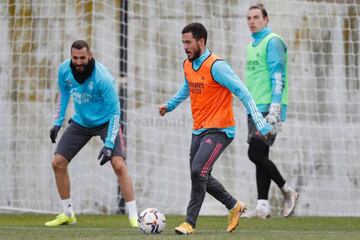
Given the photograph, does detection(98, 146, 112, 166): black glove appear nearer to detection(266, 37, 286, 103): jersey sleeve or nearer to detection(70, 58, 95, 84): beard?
detection(70, 58, 95, 84): beard

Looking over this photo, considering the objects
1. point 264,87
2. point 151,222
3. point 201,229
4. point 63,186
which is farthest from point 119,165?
point 264,87

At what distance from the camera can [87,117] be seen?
27.6 ft

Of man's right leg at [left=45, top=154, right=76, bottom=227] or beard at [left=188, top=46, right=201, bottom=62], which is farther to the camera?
man's right leg at [left=45, top=154, right=76, bottom=227]

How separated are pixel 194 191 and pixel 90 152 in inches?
158

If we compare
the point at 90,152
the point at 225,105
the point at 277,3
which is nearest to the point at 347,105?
Result: the point at 277,3

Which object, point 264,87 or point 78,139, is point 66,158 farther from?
point 264,87

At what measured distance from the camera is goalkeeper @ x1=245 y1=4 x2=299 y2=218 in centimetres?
905

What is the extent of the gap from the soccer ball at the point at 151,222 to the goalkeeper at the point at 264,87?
2204 millimetres

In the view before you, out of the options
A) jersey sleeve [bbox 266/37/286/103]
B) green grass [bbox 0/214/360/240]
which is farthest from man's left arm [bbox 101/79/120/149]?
jersey sleeve [bbox 266/37/286/103]

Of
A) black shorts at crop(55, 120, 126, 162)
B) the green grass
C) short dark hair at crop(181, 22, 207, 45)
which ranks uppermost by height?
short dark hair at crop(181, 22, 207, 45)

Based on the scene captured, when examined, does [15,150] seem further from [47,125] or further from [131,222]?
[131,222]

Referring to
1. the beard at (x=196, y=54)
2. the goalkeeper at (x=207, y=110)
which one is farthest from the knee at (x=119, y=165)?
the beard at (x=196, y=54)

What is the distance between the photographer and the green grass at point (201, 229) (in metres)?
6.81

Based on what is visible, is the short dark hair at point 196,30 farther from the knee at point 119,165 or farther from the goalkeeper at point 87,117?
the knee at point 119,165
